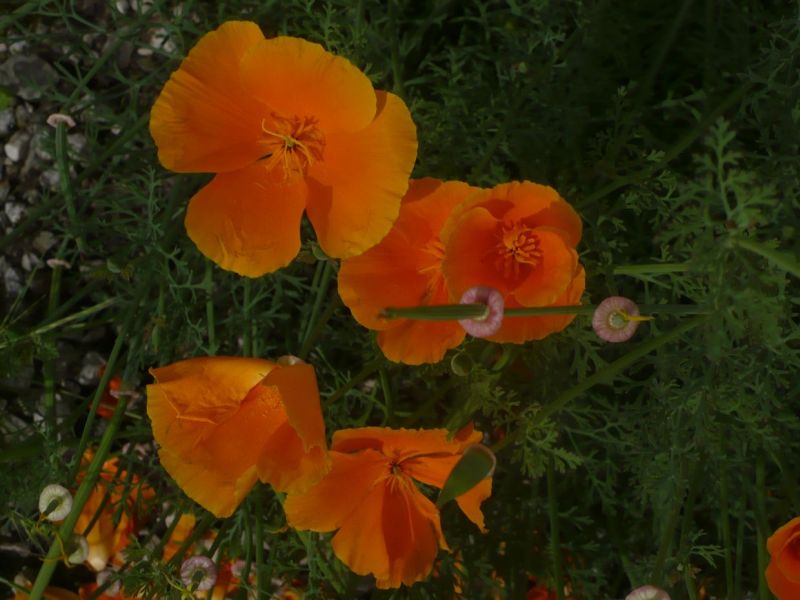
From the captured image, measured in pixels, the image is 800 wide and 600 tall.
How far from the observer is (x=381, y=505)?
57.0 inches

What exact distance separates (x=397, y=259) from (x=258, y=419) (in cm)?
34

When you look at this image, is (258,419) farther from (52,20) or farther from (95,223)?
(52,20)

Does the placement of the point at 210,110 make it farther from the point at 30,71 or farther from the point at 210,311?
the point at 30,71

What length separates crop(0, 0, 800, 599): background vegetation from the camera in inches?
60.3

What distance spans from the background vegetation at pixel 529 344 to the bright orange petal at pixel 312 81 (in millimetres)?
228

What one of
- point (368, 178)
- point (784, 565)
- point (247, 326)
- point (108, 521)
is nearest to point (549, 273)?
point (368, 178)

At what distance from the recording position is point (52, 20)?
7.55 feet

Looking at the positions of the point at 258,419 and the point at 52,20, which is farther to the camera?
the point at 52,20

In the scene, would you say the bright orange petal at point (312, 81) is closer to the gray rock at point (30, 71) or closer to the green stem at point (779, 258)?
the green stem at point (779, 258)

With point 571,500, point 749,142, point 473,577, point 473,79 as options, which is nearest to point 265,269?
point 473,79

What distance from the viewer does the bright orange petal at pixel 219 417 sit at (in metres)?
1.36

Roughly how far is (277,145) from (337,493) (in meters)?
0.57

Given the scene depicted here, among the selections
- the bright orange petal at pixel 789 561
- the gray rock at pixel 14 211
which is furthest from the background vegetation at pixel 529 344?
the bright orange petal at pixel 789 561

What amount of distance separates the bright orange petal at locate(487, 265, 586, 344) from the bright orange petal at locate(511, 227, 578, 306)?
0.07ft
